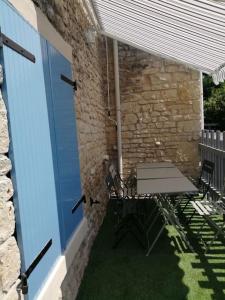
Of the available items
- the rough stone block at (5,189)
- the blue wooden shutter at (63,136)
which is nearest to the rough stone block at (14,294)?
the rough stone block at (5,189)

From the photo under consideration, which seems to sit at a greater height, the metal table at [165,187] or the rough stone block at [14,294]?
the rough stone block at [14,294]

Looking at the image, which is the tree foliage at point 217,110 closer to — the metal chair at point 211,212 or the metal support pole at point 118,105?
the metal support pole at point 118,105

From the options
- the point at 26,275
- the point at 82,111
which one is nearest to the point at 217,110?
the point at 82,111

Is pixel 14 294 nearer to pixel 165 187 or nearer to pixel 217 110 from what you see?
pixel 165 187

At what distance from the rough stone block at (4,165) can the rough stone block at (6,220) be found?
0.18 metres

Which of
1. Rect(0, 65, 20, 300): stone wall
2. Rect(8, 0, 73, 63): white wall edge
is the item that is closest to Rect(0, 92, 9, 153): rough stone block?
Rect(0, 65, 20, 300): stone wall

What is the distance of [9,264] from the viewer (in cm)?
194

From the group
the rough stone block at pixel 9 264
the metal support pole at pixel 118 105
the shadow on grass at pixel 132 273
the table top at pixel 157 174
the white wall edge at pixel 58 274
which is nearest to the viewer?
the rough stone block at pixel 9 264

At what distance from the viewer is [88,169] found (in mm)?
5273

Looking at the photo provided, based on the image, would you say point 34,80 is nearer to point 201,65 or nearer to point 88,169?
point 88,169

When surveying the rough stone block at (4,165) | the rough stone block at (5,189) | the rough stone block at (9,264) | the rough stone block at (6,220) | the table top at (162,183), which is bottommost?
the table top at (162,183)

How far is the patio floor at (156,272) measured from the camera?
3764 millimetres

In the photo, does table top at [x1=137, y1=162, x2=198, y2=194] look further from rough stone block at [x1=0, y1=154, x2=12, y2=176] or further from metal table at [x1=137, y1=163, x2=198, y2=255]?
rough stone block at [x1=0, y1=154, x2=12, y2=176]

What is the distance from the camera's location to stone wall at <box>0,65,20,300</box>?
1.87m
